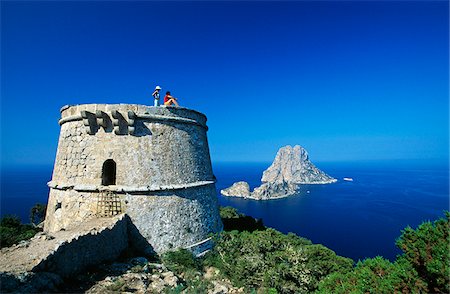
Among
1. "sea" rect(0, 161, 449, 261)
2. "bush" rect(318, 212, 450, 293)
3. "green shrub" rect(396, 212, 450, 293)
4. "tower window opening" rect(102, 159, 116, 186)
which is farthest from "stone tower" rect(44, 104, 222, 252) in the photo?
"sea" rect(0, 161, 449, 261)

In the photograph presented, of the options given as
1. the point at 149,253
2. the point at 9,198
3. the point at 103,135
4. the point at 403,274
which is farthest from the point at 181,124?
the point at 9,198

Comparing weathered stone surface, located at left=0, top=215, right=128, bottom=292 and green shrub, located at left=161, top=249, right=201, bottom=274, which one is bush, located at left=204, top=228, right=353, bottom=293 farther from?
weathered stone surface, located at left=0, top=215, right=128, bottom=292

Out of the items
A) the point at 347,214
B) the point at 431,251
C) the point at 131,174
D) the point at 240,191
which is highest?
the point at 131,174

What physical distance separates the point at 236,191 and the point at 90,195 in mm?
103404

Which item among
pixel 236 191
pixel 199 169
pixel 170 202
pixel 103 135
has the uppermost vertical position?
pixel 103 135

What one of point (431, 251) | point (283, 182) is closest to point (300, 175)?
point (283, 182)

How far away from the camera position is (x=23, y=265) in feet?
21.8

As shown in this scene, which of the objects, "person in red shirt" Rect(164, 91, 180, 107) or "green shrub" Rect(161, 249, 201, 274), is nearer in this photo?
"green shrub" Rect(161, 249, 201, 274)

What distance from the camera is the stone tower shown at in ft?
36.3

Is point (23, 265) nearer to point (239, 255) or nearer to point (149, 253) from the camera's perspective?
point (149, 253)

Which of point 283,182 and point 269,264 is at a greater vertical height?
point 269,264

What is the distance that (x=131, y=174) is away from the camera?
444 inches

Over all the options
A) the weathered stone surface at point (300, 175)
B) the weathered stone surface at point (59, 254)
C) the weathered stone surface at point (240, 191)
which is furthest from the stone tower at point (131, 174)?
the weathered stone surface at point (300, 175)

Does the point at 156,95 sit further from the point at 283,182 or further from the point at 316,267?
the point at 283,182
